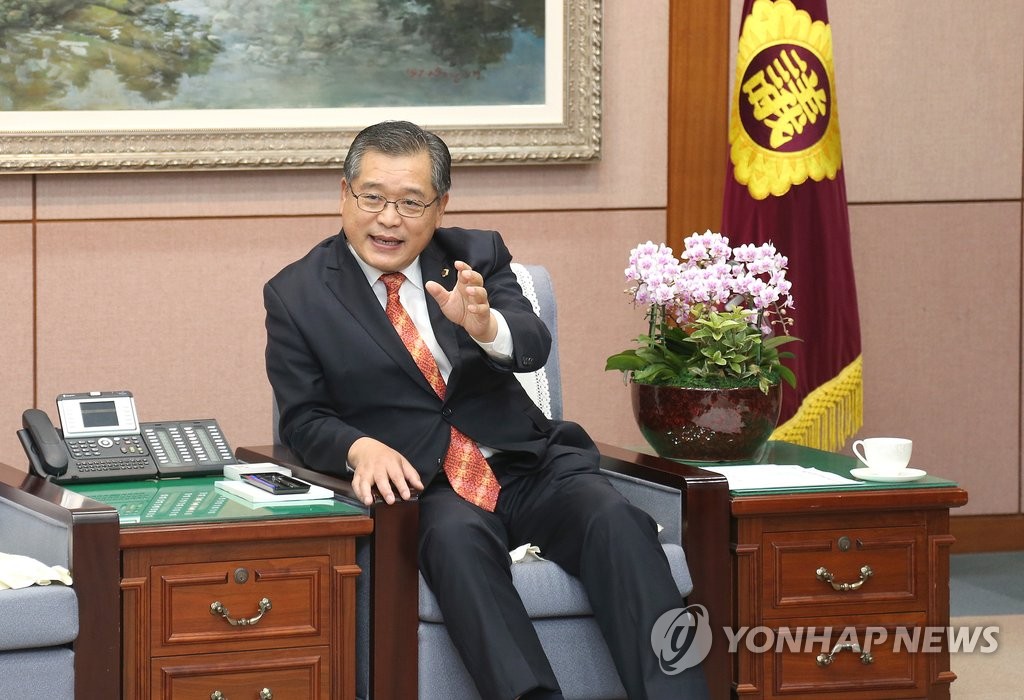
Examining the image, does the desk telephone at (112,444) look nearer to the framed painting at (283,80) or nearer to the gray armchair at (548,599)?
the gray armchair at (548,599)

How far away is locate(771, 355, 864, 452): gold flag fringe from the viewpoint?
4316 mm

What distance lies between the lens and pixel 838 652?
3121 millimetres

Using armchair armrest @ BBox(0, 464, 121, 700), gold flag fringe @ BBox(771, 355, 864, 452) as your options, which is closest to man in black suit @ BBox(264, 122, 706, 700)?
armchair armrest @ BBox(0, 464, 121, 700)

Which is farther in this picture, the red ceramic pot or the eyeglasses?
the red ceramic pot

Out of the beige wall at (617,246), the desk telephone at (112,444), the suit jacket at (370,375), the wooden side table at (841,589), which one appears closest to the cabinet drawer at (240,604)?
the suit jacket at (370,375)

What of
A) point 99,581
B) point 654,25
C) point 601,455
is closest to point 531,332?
point 601,455

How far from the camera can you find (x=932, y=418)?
16.7 feet

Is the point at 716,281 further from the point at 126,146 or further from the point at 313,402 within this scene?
the point at 126,146

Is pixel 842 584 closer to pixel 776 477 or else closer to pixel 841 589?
pixel 841 589

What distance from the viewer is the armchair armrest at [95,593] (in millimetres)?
2605

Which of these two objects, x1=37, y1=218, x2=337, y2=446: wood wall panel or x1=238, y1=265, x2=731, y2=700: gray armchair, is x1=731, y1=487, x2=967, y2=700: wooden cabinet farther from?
x1=37, y1=218, x2=337, y2=446: wood wall panel

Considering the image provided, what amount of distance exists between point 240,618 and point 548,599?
0.63 meters

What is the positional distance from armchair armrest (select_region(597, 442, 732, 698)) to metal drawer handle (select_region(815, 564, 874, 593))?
0.21 metres

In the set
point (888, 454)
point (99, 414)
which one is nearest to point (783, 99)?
point (888, 454)
